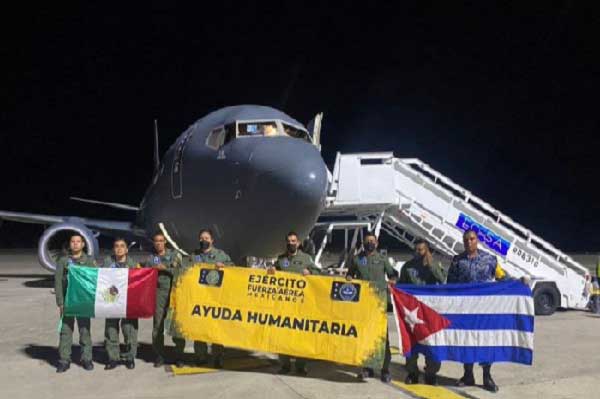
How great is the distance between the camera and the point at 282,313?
7105mm

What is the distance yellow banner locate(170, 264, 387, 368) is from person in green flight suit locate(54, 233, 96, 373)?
1126mm

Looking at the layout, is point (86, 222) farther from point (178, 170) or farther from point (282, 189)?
point (282, 189)

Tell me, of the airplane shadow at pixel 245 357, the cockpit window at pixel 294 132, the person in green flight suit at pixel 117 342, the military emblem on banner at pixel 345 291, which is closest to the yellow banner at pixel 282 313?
the military emblem on banner at pixel 345 291

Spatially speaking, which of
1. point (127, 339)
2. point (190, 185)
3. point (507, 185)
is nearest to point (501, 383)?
point (127, 339)

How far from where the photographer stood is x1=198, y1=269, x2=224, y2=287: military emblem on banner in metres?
7.41

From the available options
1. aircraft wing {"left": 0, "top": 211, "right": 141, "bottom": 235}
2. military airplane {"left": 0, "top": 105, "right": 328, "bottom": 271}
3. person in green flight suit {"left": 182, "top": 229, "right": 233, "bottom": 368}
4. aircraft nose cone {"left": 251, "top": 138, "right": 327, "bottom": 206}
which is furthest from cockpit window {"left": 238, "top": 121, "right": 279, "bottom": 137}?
aircraft wing {"left": 0, "top": 211, "right": 141, "bottom": 235}

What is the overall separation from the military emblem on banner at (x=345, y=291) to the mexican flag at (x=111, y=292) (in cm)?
251

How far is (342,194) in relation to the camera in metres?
13.6

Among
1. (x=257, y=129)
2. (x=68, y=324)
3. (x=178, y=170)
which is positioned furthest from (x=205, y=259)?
(x=178, y=170)

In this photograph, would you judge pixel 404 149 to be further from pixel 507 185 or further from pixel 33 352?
pixel 33 352

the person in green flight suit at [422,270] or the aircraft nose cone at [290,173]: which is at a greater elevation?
the aircraft nose cone at [290,173]

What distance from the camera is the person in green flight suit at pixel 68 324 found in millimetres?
6930

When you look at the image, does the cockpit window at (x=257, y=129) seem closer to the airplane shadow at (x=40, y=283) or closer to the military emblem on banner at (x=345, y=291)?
the military emblem on banner at (x=345, y=291)

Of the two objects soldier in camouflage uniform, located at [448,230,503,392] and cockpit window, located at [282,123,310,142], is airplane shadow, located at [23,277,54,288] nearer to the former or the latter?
cockpit window, located at [282,123,310,142]
